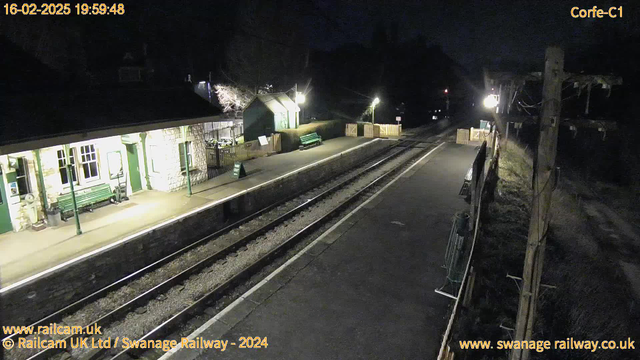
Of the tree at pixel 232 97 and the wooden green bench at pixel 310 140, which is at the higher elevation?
the tree at pixel 232 97

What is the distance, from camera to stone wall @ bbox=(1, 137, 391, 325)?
8.09 metres

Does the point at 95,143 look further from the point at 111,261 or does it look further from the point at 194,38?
the point at 194,38

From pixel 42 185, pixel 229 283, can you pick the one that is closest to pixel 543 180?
pixel 229 283

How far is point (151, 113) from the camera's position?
13633mm

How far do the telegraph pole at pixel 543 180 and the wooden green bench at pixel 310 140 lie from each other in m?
20.1

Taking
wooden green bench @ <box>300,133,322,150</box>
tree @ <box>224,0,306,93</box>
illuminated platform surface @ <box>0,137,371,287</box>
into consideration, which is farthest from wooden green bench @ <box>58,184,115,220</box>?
tree @ <box>224,0,306,93</box>

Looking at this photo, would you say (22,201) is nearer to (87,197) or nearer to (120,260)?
(87,197)

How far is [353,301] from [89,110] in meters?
10.2

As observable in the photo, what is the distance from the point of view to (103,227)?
11.3m

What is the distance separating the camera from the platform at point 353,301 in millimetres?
6676

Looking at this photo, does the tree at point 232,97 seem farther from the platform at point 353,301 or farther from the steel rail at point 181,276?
the platform at point 353,301

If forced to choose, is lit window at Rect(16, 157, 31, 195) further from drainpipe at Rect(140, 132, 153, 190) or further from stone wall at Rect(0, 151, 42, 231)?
drainpipe at Rect(140, 132, 153, 190)

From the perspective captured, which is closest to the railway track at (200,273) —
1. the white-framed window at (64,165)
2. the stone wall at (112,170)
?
the stone wall at (112,170)

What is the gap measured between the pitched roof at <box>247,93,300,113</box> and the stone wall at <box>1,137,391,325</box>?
34.5 feet
